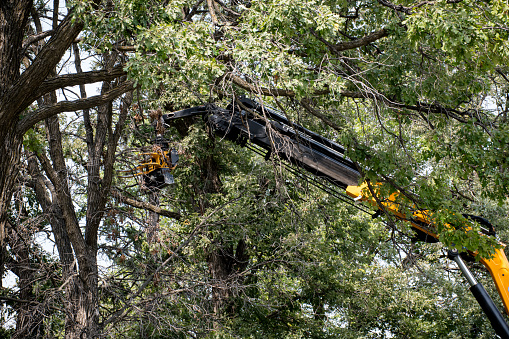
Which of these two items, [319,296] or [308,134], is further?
[319,296]

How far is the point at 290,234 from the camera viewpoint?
10938 mm

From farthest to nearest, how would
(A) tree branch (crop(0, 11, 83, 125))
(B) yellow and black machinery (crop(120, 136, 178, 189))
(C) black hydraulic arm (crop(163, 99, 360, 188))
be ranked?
(B) yellow and black machinery (crop(120, 136, 178, 189)) < (C) black hydraulic arm (crop(163, 99, 360, 188)) < (A) tree branch (crop(0, 11, 83, 125))

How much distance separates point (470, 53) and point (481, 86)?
4.74 ft

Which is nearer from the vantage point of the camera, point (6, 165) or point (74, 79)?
point (6, 165)

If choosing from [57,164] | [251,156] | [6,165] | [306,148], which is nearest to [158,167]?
[57,164]

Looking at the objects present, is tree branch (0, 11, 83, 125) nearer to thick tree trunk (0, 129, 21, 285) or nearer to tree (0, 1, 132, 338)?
tree (0, 1, 132, 338)

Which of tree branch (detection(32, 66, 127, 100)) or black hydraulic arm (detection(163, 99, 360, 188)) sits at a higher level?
black hydraulic arm (detection(163, 99, 360, 188))

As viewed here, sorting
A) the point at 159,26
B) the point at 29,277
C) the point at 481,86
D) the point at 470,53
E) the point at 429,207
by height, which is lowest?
the point at 29,277

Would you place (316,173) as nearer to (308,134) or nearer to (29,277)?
(308,134)

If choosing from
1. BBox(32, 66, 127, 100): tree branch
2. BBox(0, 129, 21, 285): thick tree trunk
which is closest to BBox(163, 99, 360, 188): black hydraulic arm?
BBox(32, 66, 127, 100): tree branch

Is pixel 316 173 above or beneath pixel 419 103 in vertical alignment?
beneath

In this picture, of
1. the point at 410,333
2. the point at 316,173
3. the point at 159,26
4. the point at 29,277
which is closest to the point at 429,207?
the point at 316,173

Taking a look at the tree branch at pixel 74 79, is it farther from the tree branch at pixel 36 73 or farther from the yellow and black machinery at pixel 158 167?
the yellow and black machinery at pixel 158 167

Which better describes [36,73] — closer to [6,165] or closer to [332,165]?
[6,165]
